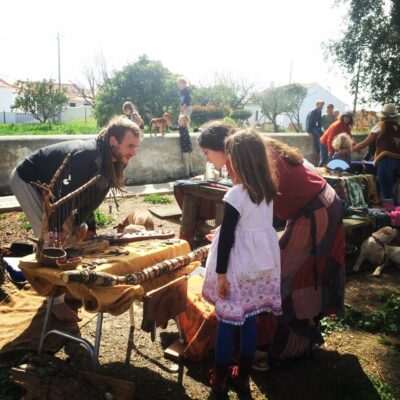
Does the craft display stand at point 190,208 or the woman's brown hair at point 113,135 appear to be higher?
the woman's brown hair at point 113,135

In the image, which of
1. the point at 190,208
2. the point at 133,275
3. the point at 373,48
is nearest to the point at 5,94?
the point at 373,48

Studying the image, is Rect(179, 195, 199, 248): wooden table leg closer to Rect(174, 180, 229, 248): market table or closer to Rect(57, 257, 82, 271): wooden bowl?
Rect(174, 180, 229, 248): market table

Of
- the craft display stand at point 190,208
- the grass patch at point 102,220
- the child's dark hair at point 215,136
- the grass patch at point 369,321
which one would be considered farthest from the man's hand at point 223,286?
the grass patch at point 102,220

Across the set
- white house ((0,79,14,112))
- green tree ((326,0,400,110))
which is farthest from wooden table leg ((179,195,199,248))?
white house ((0,79,14,112))

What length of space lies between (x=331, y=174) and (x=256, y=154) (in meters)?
4.44

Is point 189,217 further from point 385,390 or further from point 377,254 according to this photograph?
point 385,390

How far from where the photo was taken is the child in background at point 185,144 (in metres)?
9.29

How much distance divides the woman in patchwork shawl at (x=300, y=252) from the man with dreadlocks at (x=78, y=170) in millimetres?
650

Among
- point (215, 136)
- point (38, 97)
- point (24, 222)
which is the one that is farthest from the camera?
point (38, 97)

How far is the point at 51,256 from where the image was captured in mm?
2455

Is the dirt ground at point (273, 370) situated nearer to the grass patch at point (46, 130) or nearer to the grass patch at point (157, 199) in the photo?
the grass patch at point (157, 199)

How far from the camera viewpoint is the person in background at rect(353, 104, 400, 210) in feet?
22.2

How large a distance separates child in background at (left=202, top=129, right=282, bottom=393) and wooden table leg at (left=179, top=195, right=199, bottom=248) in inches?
117

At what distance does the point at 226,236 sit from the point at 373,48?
46.3 ft
